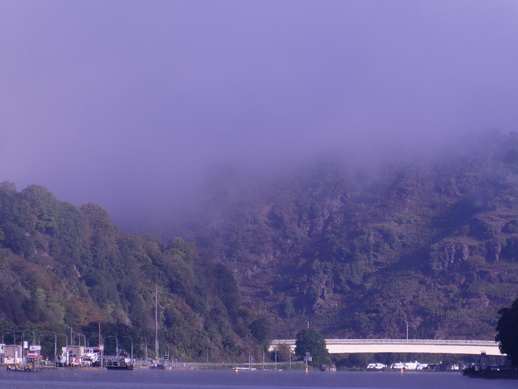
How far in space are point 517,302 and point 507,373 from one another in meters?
17.0

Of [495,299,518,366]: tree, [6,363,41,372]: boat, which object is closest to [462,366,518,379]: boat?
[495,299,518,366]: tree

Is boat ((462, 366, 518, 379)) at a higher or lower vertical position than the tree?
lower

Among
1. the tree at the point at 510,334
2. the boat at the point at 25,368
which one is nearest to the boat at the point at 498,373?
the tree at the point at 510,334

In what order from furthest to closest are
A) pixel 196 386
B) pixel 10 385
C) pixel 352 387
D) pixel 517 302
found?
pixel 517 302 < pixel 352 387 < pixel 196 386 < pixel 10 385

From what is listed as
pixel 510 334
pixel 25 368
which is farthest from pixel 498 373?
pixel 25 368

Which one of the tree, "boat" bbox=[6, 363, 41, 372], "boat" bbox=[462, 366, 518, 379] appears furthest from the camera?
the tree

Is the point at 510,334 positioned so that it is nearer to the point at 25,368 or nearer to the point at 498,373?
the point at 498,373

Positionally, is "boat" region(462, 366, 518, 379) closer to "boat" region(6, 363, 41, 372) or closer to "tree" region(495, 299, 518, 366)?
"tree" region(495, 299, 518, 366)

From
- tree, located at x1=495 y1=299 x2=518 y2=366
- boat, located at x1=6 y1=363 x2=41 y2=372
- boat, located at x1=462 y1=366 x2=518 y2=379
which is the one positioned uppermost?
tree, located at x1=495 y1=299 x2=518 y2=366

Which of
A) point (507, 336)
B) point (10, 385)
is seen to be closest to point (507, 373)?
point (507, 336)

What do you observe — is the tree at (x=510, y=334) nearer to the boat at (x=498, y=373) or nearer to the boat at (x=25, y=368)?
the boat at (x=498, y=373)

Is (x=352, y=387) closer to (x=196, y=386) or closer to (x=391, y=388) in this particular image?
(x=391, y=388)

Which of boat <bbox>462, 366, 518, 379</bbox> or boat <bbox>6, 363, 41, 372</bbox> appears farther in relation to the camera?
boat <bbox>462, 366, 518, 379</bbox>

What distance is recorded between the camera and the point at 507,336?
176m
